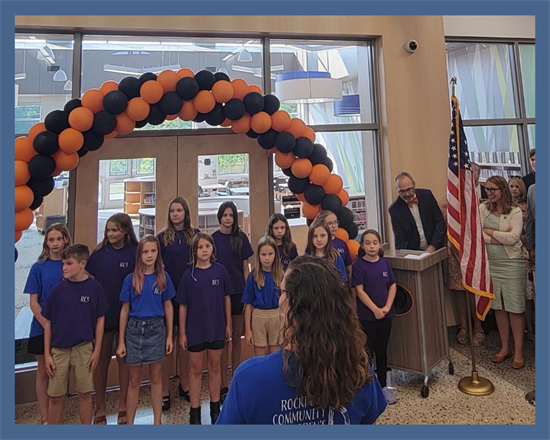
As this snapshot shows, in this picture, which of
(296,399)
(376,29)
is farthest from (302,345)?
(376,29)

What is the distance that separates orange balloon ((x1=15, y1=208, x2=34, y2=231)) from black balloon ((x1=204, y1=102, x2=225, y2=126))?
148 cm

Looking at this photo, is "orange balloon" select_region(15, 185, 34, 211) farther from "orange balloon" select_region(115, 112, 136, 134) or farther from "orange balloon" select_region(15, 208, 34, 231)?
"orange balloon" select_region(115, 112, 136, 134)

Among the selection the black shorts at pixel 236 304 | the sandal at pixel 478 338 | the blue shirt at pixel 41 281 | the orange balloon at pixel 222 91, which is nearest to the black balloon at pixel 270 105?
the orange balloon at pixel 222 91

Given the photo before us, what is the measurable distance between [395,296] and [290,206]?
4.46 feet

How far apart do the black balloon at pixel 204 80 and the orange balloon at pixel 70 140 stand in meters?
0.96

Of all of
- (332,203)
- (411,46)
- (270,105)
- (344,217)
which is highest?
(411,46)

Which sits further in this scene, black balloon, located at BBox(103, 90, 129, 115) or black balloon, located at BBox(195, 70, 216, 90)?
black balloon, located at BBox(195, 70, 216, 90)

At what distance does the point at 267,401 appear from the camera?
3.06 feet

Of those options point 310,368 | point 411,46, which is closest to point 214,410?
point 310,368

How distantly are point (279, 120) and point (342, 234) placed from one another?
1.09 m

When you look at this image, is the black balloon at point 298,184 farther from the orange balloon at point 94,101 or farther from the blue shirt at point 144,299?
the orange balloon at point 94,101

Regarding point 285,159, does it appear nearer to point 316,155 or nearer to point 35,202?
point 316,155

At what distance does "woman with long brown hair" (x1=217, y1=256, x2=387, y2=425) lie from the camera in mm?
942

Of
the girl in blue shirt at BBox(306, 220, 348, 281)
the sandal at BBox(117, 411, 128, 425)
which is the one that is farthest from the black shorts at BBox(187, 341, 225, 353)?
the girl in blue shirt at BBox(306, 220, 348, 281)
